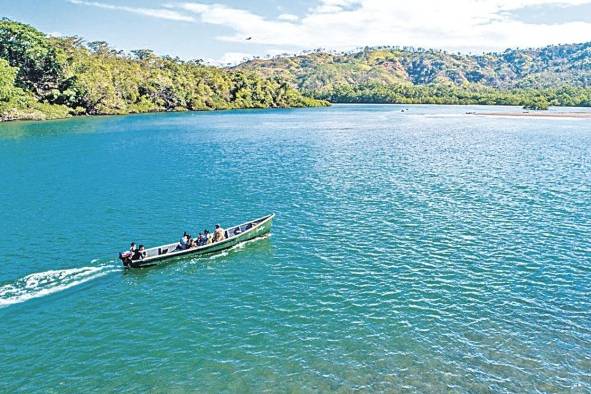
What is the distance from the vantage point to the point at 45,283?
124ft

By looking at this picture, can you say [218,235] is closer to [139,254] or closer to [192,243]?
[192,243]

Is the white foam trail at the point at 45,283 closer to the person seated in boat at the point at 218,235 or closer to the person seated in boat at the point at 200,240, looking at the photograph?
the person seated in boat at the point at 200,240

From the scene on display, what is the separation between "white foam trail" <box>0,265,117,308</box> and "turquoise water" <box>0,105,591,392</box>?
0.59 ft

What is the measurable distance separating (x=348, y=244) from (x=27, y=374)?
1124 inches

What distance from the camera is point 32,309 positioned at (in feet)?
112

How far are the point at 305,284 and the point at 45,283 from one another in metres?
20.5

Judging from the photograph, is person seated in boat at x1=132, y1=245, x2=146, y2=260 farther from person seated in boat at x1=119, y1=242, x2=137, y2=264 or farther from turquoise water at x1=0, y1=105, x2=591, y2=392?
turquoise water at x1=0, y1=105, x2=591, y2=392

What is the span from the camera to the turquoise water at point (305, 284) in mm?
27609

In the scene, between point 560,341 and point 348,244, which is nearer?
point 560,341

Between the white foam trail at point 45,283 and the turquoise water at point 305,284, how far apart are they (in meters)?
0.18

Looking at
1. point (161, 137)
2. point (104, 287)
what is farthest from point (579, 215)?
point (161, 137)

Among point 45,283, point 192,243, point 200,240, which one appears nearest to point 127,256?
point 192,243

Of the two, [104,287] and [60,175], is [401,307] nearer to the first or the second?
[104,287]

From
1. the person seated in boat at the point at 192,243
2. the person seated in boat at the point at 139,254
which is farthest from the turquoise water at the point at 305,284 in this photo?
the person seated in boat at the point at 192,243
